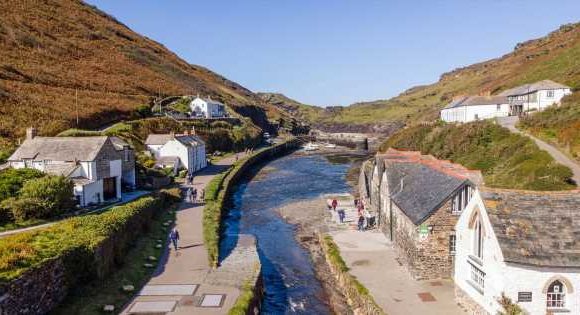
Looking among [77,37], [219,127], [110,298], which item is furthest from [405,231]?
[77,37]

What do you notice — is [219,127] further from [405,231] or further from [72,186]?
[405,231]

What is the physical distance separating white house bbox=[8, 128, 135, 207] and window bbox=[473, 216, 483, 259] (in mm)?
26018

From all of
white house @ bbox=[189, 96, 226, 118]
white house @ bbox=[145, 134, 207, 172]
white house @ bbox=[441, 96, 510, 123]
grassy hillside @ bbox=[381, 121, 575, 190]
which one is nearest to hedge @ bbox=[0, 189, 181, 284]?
grassy hillside @ bbox=[381, 121, 575, 190]

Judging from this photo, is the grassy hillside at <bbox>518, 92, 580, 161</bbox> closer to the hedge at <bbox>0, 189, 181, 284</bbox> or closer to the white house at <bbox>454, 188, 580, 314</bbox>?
the white house at <bbox>454, 188, 580, 314</bbox>

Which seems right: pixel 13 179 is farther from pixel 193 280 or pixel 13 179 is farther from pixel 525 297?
pixel 525 297

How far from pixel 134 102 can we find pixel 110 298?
75.6 m

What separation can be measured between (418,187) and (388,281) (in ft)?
19.6

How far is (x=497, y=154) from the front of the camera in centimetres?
4534

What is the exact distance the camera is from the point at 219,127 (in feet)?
307

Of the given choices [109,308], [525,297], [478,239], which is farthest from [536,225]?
[109,308]

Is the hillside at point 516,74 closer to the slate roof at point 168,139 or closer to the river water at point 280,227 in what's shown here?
the river water at point 280,227

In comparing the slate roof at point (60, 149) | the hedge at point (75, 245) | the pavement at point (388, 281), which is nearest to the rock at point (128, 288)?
the hedge at point (75, 245)

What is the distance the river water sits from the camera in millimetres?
24453

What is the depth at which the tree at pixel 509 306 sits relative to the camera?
14677 millimetres
